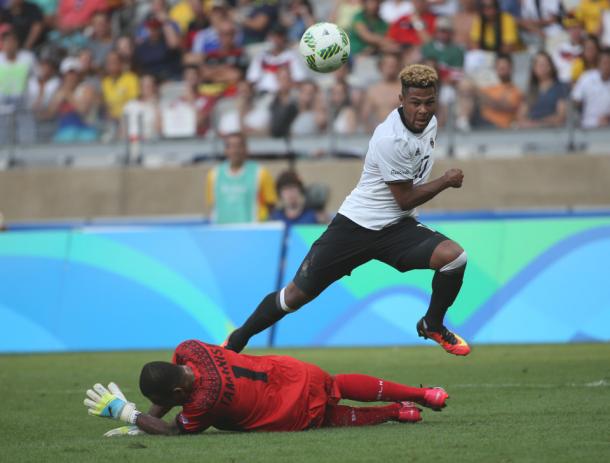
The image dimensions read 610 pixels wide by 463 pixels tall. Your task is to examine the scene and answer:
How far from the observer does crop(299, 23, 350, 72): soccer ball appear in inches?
357

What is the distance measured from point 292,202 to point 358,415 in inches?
286

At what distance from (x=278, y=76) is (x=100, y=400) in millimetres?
12398

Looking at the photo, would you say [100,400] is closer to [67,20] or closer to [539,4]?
[539,4]

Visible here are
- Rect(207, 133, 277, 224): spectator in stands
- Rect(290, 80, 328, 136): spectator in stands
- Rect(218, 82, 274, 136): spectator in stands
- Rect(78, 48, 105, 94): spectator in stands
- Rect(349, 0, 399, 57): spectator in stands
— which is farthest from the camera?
Rect(78, 48, 105, 94): spectator in stands

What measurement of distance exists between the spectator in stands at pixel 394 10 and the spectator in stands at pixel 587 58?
10.4ft

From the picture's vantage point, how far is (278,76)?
18.9 meters

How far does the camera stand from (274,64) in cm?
1930

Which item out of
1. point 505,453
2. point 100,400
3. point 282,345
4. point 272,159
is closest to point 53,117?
point 272,159

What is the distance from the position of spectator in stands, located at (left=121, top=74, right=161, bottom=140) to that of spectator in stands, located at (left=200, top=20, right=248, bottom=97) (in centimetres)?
89

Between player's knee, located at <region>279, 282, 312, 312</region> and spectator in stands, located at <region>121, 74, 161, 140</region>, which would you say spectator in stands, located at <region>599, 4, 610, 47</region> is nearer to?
spectator in stands, located at <region>121, 74, 161, 140</region>

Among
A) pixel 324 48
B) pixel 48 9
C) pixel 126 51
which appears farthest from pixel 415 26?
pixel 324 48

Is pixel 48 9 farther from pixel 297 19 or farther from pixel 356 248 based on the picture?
pixel 356 248

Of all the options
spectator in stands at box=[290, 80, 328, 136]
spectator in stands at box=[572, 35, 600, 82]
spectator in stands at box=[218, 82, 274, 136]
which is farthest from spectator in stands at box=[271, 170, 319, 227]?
spectator in stands at box=[572, 35, 600, 82]

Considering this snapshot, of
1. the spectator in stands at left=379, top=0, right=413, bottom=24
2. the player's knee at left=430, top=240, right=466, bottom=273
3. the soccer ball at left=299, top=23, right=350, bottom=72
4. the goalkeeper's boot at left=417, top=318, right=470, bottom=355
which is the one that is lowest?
the goalkeeper's boot at left=417, top=318, right=470, bottom=355
